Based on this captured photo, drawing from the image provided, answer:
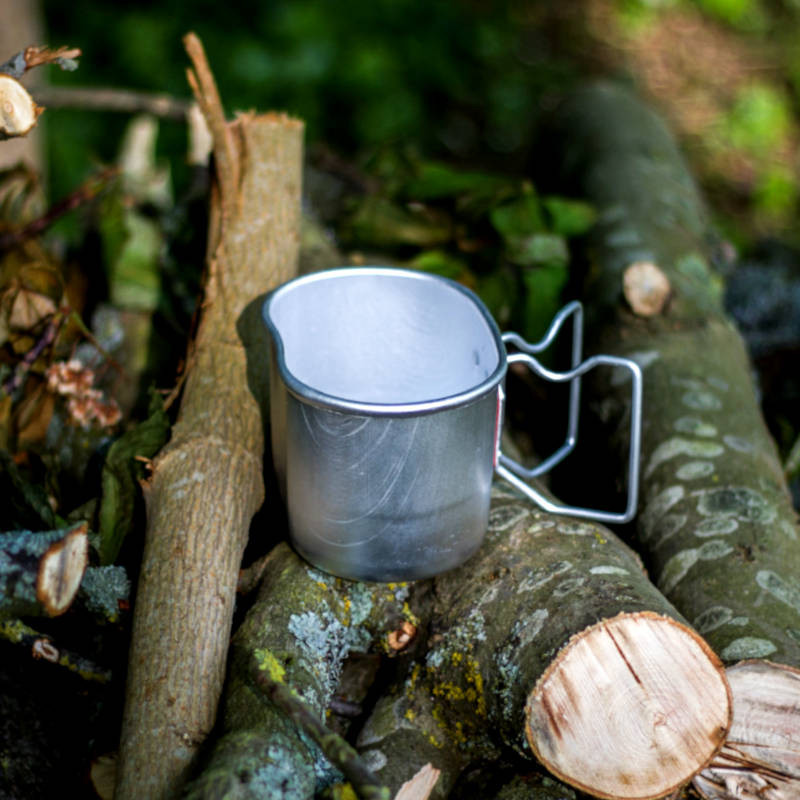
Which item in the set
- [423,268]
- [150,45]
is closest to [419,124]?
[150,45]

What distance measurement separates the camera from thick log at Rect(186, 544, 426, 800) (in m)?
1.19

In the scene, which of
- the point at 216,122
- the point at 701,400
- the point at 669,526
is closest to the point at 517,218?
the point at 701,400

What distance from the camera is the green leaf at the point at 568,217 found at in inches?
96.5

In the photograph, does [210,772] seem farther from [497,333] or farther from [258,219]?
[258,219]

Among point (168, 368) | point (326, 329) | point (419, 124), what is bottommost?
point (419, 124)

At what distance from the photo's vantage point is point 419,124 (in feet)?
15.1

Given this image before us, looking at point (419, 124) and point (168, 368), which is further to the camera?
point (419, 124)

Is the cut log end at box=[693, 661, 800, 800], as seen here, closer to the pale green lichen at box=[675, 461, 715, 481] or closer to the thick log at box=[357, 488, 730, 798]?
the thick log at box=[357, 488, 730, 798]

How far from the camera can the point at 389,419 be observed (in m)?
1.28

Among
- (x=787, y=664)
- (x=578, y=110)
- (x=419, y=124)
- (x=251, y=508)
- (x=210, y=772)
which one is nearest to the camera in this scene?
(x=210, y=772)

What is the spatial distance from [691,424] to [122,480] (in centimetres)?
118

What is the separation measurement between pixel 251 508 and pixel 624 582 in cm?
68

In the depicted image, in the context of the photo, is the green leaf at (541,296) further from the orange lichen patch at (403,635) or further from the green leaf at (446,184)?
the orange lichen patch at (403,635)

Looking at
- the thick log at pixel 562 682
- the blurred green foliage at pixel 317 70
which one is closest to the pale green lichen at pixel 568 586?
the thick log at pixel 562 682
